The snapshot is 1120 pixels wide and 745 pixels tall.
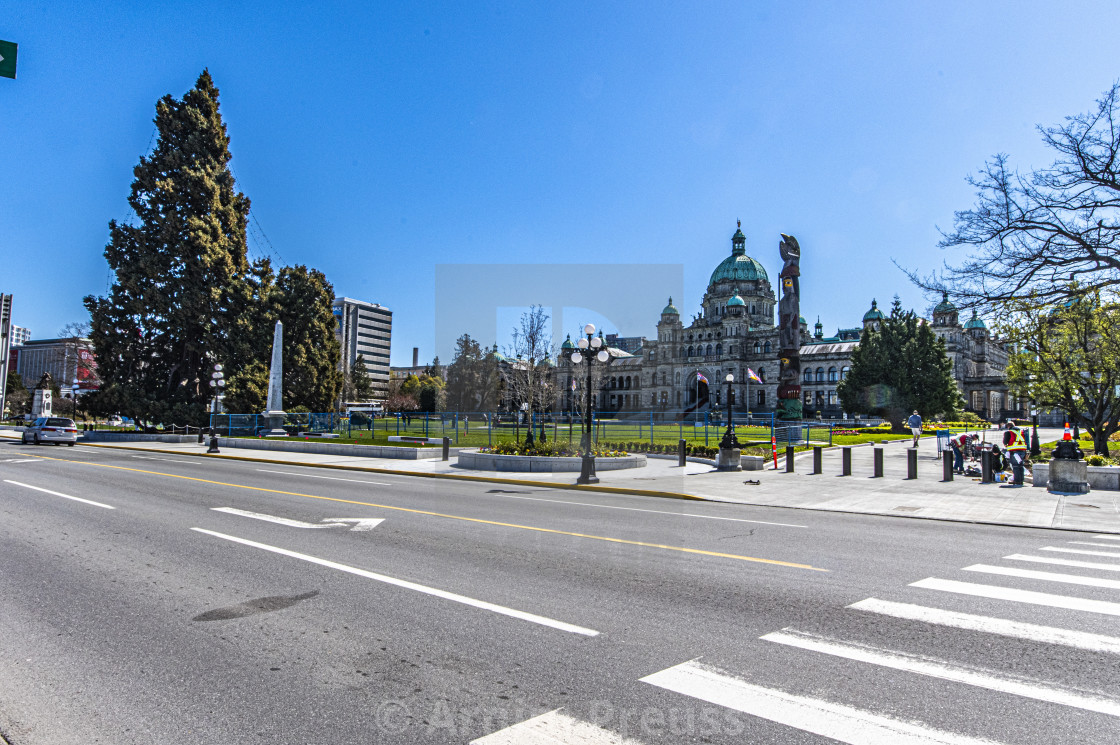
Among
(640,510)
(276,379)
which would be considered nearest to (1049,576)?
(640,510)

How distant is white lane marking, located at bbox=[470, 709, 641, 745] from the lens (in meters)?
3.28

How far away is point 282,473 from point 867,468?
20222mm

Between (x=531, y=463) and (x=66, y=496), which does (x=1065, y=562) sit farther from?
(x=66, y=496)

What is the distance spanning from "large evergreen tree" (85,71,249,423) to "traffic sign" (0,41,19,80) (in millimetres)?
39317

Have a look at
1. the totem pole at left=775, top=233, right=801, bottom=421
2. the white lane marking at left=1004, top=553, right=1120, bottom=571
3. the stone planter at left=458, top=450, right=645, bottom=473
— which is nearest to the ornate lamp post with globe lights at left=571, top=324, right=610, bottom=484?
the stone planter at left=458, top=450, right=645, bottom=473

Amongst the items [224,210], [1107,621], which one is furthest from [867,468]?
[224,210]

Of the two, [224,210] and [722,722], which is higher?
[224,210]

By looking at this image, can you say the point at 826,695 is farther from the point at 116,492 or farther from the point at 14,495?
the point at 14,495

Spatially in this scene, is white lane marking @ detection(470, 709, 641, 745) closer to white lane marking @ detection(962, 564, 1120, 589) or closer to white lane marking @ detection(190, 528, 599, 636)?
white lane marking @ detection(190, 528, 599, 636)

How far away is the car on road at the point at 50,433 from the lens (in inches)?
1372

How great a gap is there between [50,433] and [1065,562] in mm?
44040

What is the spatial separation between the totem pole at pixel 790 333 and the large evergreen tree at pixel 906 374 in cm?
1127

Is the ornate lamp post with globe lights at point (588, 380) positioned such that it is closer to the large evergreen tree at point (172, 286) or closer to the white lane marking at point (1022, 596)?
the white lane marking at point (1022, 596)

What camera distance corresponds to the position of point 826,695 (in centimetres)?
382
